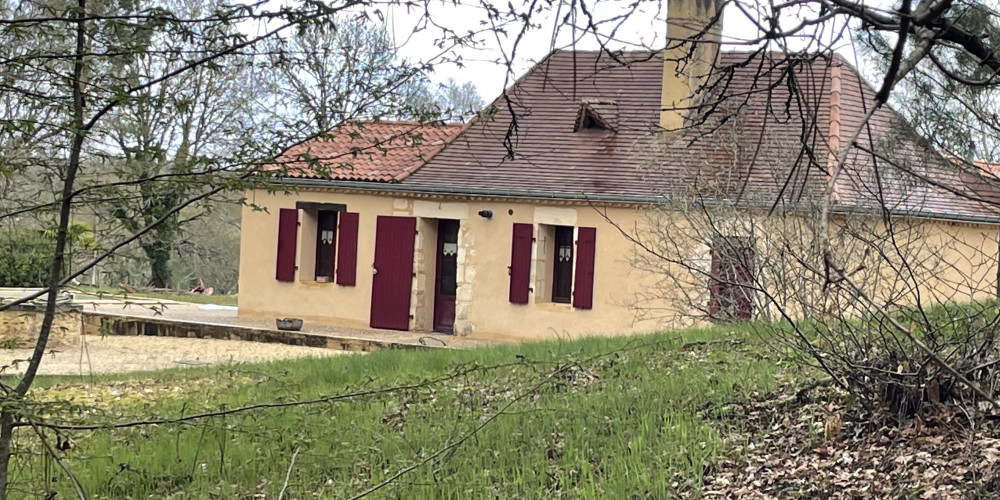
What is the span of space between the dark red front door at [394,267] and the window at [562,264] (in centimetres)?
251

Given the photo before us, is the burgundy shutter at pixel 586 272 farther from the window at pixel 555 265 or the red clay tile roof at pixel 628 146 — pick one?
the red clay tile roof at pixel 628 146

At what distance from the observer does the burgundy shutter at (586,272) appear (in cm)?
1662

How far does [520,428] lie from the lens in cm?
595

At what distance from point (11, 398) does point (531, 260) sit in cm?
1379

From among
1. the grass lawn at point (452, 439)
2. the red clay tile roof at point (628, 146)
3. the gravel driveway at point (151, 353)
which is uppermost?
the red clay tile roof at point (628, 146)

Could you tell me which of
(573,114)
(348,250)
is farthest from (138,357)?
(573,114)

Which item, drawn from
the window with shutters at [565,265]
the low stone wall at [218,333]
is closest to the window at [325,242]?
the low stone wall at [218,333]

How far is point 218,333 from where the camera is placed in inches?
674

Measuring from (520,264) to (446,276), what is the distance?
6.13ft

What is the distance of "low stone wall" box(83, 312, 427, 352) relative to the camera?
1577 cm

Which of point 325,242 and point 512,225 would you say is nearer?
point 512,225

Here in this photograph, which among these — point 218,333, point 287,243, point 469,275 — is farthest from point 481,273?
point 218,333

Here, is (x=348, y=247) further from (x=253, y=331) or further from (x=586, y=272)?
(x=586, y=272)

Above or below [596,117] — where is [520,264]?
below
